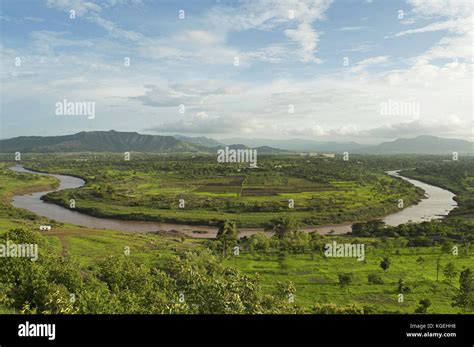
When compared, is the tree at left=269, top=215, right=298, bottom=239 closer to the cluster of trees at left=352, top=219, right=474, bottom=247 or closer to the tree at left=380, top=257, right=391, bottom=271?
the cluster of trees at left=352, top=219, right=474, bottom=247

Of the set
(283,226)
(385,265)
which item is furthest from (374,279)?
(283,226)

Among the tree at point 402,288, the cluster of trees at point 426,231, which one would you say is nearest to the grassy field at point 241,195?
the cluster of trees at point 426,231

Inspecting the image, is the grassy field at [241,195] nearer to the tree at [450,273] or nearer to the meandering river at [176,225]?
the meandering river at [176,225]

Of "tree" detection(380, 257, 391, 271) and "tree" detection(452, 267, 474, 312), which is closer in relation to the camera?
"tree" detection(452, 267, 474, 312)

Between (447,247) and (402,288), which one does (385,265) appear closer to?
(402,288)

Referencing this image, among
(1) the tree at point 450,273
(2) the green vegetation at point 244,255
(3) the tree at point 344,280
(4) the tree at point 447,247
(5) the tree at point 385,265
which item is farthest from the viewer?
(4) the tree at point 447,247

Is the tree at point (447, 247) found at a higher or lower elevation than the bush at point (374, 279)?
higher

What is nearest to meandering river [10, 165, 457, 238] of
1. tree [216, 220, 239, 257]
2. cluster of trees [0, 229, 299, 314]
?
tree [216, 220, 239, 257]
